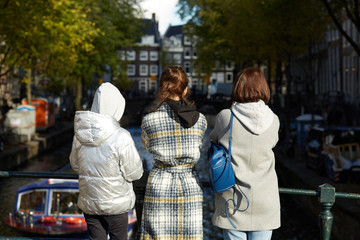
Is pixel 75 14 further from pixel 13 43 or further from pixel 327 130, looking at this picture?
pixel 327 130

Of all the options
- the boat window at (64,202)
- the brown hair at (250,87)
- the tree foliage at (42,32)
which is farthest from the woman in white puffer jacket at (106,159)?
the tree foliage at (42,32)

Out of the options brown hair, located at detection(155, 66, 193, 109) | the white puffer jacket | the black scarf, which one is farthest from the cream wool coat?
the white puffer jacket

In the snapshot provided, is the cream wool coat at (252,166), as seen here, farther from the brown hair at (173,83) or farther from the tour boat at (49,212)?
the tour boat at (49,212)

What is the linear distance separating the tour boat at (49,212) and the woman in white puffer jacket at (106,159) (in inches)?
422

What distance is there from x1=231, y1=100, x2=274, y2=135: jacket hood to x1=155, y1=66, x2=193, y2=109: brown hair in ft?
1.17

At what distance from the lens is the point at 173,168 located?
396 cm

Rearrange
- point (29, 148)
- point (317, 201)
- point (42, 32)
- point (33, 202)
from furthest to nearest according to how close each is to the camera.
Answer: point (29, 148), point (42, 32), point (33, 202), point (317, 201)

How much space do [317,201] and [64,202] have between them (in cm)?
647

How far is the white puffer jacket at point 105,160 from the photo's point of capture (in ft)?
13.4

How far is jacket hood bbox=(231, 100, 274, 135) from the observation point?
12.4 feet

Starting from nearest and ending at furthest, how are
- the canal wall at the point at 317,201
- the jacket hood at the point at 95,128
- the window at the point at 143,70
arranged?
the jacket hood at the point at 95,128 < the canal wall at the point at 317,201 < the window at the point at 143,70

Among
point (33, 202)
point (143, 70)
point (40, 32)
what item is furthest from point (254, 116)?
point (143, 70)

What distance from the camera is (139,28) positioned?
45.7 meters

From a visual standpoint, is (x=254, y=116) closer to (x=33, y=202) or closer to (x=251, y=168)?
(x=251, y=168)
